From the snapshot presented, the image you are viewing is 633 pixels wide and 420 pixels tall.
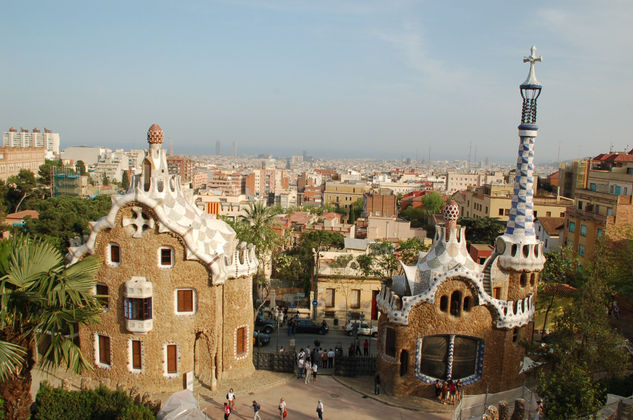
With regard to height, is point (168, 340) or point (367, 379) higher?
point (168, 340)

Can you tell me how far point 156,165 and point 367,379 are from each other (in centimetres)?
1687

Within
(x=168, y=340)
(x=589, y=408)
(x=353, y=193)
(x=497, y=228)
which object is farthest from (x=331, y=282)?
Result: (x=353, y=193)

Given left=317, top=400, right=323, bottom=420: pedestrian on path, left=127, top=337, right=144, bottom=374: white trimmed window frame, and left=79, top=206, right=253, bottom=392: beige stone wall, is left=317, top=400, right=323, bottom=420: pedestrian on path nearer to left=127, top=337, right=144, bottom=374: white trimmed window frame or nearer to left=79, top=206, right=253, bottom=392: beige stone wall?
left=79, top=206, right=253, bottom=392: beige stone wall

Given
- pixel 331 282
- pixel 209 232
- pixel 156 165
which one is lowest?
pixel 331 282

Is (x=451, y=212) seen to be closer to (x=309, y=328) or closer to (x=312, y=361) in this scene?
(x=312, y=361)

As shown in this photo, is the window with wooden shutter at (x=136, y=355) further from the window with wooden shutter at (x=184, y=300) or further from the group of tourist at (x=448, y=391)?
the group of tourist at (x=448, y=391)

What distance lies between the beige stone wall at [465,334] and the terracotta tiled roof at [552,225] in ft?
129

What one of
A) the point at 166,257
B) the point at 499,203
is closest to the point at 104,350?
the point at 166,257

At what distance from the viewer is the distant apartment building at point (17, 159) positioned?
111562mm

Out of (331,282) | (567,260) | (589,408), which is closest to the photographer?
(589,408)

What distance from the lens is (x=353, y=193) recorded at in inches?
5979

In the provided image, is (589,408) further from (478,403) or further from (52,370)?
(52,370)

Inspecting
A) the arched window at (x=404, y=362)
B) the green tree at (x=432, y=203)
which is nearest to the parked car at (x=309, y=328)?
the arched window at (x=404, y=362)

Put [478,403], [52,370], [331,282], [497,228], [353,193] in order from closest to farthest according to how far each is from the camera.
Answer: [478,403] < [52,370] < [331,282] < [497,228] < [353,193]
